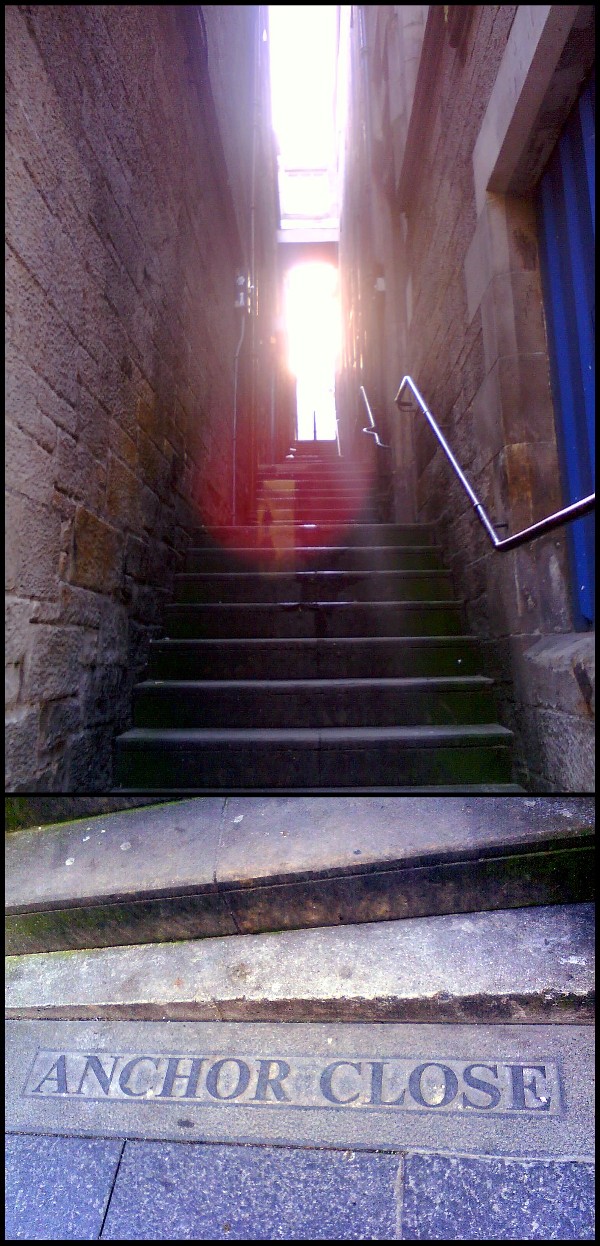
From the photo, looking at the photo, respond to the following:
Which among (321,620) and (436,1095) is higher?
(321,620)

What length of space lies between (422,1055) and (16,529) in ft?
5.72

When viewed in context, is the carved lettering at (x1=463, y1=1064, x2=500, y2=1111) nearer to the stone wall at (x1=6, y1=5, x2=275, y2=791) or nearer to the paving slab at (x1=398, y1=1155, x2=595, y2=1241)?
the paving slab at (x1=398, y1=1155, x2=595, y2=1241)

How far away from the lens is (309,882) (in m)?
1.70

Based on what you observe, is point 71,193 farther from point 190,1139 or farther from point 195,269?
point 190,1139

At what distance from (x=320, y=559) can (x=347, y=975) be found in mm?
2653

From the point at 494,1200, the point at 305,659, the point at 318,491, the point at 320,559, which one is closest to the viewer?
the point at 494,1200

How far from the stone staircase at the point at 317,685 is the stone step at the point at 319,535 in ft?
0.55


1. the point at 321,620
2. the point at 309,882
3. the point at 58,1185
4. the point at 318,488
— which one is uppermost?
the point at 318,488

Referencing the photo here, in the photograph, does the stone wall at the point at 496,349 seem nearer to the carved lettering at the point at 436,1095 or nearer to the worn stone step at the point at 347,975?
the worn stone step at the point at 347,975

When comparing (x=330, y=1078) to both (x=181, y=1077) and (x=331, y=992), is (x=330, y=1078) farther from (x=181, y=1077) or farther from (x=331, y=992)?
(x=181, y=1077)

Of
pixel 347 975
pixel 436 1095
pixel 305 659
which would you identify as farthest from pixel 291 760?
pixel 436 1095

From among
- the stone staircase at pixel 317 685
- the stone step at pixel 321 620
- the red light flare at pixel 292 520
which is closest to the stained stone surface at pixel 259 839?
the stone staircase at pixel 317 685

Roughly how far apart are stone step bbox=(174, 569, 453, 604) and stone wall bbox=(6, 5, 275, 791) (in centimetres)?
23

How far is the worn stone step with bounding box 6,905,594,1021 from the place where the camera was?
4.81ft
